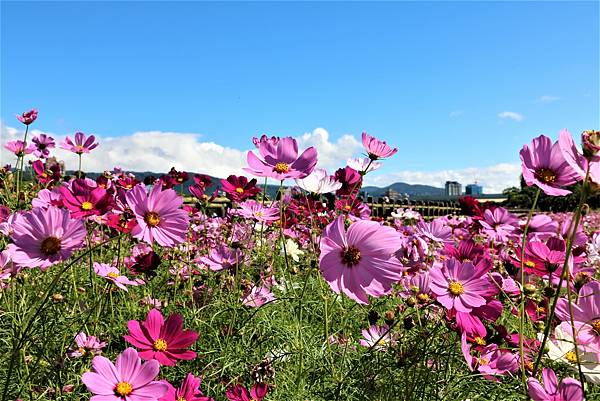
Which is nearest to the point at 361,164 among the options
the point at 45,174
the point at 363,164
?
the point at 363,164

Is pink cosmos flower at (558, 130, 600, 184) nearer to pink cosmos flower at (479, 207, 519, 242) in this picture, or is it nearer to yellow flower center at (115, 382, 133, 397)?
pink cosmos flower at (479, 207, 519, 242)

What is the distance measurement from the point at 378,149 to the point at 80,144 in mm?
1438

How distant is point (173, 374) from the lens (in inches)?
52.3

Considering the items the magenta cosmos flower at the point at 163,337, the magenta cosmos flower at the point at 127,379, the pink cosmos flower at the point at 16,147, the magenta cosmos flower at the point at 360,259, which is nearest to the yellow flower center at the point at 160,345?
the magenta cosmos flower at the point at 163,337

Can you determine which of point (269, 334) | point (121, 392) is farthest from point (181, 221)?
point (269, 334)

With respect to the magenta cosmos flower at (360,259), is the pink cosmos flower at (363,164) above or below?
above

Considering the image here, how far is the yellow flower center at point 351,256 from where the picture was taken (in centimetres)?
81

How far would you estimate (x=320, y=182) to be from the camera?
133 centimetres

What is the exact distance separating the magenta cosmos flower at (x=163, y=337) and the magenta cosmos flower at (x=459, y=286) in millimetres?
452

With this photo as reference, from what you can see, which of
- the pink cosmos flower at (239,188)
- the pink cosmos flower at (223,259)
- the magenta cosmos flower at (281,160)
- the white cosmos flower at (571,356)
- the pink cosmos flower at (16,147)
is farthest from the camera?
the pink cosmos flower at (16,147)

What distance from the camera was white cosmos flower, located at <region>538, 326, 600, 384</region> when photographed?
2.43 feet

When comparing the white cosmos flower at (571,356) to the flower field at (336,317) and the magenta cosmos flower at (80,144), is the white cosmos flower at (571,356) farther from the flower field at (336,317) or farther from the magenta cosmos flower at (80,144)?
the magenta cosmos flower at (80,144)

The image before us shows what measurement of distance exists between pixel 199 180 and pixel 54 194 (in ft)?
3.21

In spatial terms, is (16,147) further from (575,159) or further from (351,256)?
(575,159)
